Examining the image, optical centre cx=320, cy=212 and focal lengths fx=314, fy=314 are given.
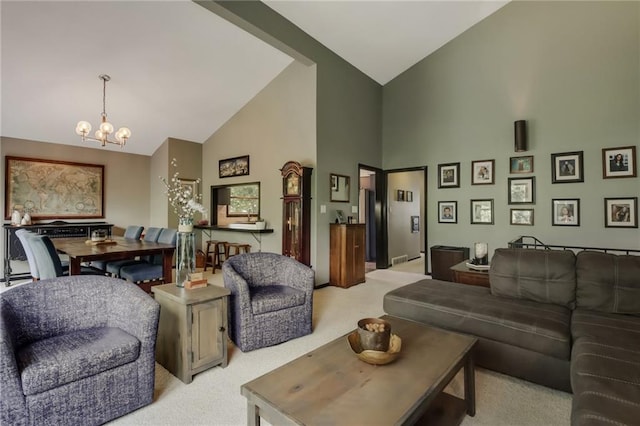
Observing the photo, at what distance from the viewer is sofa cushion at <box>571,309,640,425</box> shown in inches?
47.1

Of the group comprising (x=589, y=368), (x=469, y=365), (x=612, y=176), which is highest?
Result: (x=612, y=176)

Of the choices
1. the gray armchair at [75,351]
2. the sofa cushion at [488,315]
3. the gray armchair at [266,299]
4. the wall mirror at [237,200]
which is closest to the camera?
the gray armchair at [75,351]

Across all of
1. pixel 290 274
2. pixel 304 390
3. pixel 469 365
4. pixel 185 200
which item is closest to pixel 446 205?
pixel 290 274

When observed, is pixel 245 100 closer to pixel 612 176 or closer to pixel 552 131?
pixel 552 131

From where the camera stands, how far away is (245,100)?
6043 mm

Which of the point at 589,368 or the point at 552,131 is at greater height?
the point at 552,131

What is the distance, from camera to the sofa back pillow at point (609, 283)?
2217mm

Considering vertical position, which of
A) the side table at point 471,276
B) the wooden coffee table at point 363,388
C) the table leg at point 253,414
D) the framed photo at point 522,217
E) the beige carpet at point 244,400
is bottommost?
the beige carpet at point 244,400

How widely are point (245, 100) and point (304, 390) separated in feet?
18.7

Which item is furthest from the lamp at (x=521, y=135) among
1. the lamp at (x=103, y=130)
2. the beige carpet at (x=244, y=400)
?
the lamp at (x=103, y=130)

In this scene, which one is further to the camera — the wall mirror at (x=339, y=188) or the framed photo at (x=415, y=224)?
the framed photo at (x=415, y=224)

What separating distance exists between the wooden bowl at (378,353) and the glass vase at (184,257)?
1489 mm

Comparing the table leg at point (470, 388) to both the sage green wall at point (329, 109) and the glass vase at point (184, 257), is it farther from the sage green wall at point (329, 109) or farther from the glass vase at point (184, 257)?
the sage green wall at point (329, 109)

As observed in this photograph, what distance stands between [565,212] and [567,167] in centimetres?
65
